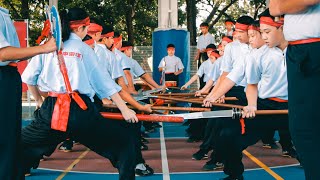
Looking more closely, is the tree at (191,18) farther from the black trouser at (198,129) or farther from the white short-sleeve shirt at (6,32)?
the white short-sleeve shirt at (6,32)

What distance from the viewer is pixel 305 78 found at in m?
2.93

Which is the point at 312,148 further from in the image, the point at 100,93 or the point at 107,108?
the point at 107,108

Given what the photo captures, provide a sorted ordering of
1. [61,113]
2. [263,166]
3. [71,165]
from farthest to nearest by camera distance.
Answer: [71,165]
[263,166]
[61,113]

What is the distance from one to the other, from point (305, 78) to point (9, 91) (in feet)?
6.45

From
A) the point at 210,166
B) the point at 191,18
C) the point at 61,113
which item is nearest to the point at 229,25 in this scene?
the point at 210,166

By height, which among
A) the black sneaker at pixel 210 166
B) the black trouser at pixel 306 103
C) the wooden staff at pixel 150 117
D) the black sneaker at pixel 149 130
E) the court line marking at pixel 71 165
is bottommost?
the black sneaker at pixel 149 130

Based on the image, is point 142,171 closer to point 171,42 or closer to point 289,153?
point 289,153

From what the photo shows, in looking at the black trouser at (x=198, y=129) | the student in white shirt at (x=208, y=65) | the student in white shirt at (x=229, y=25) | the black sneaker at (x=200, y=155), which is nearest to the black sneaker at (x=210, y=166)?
the black sneaker at (x=200, y=155)

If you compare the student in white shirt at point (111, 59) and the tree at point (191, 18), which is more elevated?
the tree at point (191, 18)

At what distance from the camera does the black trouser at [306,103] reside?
9.53ft

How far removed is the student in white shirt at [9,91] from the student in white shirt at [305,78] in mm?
1564

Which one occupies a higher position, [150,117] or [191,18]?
[191,18]

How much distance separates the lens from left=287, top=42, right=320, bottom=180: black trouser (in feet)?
9.53

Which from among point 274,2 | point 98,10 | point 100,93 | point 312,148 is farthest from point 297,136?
point 98,10
